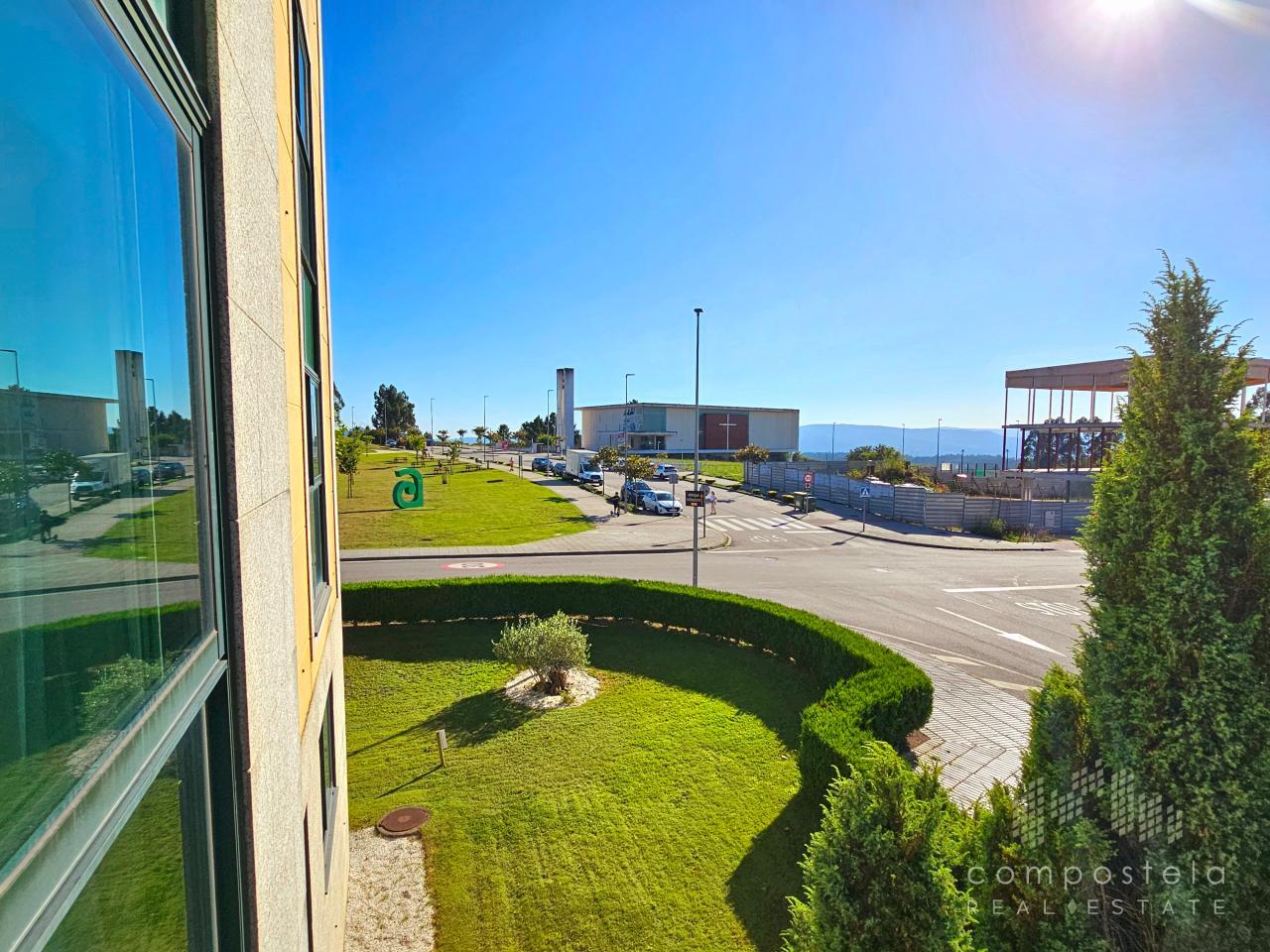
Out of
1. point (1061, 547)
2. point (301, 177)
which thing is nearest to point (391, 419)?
point (1061, 547)

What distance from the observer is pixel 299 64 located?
5391mm

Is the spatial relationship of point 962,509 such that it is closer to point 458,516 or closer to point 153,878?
point 458,516

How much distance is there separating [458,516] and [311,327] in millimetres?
29830

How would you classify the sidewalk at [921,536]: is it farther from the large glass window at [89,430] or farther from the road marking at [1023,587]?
the large glass window at [89,430]

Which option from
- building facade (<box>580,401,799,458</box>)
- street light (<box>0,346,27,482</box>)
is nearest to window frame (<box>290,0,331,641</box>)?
street light (<box>0,346,27,482</box>)

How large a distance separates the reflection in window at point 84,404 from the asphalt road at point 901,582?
1390 centimetres

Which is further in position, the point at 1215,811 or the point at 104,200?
the point at 1215,811

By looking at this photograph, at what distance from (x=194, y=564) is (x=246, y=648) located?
42 cm

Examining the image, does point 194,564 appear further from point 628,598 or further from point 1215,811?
point 628,598

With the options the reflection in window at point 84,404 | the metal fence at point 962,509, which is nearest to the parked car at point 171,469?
the reflection in window at point 84,404

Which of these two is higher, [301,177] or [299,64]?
[299,64]

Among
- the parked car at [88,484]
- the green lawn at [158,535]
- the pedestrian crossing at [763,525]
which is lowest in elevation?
Result: the pedestrian crossing at [763,525]

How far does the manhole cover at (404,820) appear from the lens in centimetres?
796

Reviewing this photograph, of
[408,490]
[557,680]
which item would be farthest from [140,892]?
[408,490]
